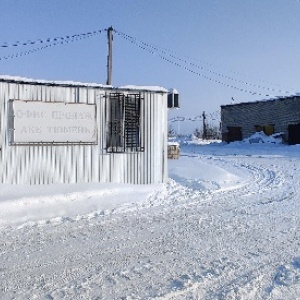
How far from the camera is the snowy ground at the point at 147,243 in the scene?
14.4ft

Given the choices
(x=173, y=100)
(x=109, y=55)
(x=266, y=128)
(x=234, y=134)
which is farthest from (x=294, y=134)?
(x=173, y=100)

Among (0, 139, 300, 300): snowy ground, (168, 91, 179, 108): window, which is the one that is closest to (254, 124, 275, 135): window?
(168, 91, 179, 108): window

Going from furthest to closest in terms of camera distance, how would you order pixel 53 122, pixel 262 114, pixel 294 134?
pixel 262 114 → pixel 294 134 → pixel 53 122

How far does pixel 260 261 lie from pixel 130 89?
7.08 meters

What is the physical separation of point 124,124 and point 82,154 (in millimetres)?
1497

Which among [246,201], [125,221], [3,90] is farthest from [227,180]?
[3,90]

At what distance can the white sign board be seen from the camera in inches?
385

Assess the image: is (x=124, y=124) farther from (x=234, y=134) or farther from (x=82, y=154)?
(x=234, y=134)

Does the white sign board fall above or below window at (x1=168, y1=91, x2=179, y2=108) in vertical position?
below

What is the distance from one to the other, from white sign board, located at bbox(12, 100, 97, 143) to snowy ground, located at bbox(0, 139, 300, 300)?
1356 mm

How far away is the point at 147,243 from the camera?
20.2ft

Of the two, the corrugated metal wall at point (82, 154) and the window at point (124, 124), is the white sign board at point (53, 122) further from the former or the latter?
the window at point (124, 124)

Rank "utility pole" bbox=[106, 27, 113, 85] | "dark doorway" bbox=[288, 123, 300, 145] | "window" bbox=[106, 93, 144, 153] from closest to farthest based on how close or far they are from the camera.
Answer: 1. "window" bbox=[106, 93, 144, 153]
2. "utility pole" bbox=[106, 27, 113, 85]
3. "dark doorway" bbox=[288, 123, 300, 145]

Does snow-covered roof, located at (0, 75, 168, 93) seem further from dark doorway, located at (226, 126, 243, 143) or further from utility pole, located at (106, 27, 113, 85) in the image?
dark doorway, located at (226, 126, 243, 143)
